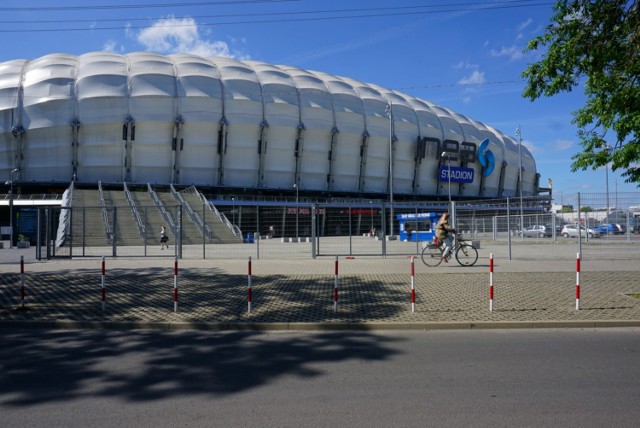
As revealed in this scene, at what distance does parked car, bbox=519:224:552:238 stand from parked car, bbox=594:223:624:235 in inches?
77.4

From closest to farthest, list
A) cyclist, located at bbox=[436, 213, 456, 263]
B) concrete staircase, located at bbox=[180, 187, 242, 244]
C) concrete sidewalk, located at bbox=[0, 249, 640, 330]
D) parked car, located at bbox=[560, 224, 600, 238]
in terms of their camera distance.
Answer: concrete sidewalk, located at bbox=[0, 249, 640, 330]
cyclist, located at bbox=[436, 213, 456, 263]
parked car, located at bbox=[560, 224, 600, 238]
concrete staircase, located at bbox=[180, 187, 242, 244]

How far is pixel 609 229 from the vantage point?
17.2 m

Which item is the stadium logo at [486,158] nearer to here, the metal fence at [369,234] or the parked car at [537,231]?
the metal fence at [369,234]

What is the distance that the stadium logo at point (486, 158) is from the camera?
7025 centimetres

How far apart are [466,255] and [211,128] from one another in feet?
142

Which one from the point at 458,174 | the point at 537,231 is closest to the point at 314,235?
the point at 537,231

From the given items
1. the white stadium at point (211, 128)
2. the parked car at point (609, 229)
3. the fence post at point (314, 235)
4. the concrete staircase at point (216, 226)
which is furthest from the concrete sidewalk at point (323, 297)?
the white stadium at point (211, 128)

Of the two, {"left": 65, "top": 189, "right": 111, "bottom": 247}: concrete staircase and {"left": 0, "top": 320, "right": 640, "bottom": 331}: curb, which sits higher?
{"left": 65, "top": 189, "right": 111, "bottom": 247}: concrete staircase

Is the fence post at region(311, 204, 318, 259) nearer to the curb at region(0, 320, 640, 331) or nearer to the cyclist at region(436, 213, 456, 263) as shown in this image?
the cyclist at region(436, 213, 456, 263)

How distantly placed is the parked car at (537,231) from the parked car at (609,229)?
1.97 m

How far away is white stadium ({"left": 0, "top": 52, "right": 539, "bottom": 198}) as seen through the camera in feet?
165

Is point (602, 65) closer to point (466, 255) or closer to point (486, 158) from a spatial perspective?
point (466, 255)

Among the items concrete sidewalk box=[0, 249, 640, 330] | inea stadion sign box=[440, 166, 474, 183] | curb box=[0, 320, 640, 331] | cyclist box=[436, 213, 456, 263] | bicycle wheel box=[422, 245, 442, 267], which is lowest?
curb box=[0, 320, 640, 331]

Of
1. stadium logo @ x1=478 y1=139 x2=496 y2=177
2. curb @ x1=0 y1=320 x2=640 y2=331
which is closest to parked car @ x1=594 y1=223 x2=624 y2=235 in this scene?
curb @ x1=0 y1=320 x2=640 y2=331
